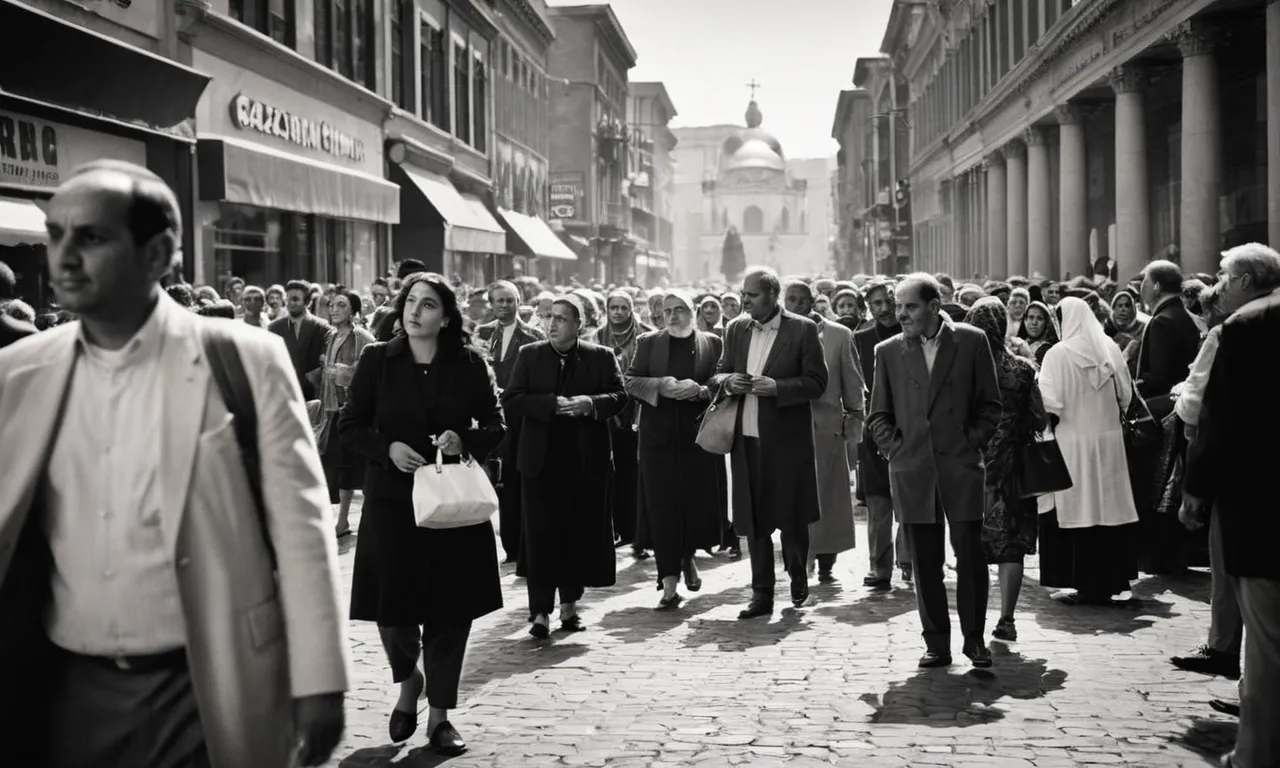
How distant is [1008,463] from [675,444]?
7.64 feet

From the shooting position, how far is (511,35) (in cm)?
4728

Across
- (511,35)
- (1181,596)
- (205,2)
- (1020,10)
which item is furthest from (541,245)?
(1181,596)

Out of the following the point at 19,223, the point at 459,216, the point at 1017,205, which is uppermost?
the point at 1017,205

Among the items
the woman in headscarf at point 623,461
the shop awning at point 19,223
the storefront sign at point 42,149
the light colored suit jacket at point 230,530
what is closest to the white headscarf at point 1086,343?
the woman in headscarf at point 623,461

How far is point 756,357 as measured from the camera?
9453 mm

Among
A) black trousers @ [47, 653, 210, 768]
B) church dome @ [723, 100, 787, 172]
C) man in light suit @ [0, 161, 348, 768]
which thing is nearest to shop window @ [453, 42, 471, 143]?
man in light suit @ [0, 161, 348, 768]

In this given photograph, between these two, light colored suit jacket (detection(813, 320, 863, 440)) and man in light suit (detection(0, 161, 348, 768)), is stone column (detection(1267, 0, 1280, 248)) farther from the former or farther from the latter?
man in light suit (detection(0, 161, 348, 768))

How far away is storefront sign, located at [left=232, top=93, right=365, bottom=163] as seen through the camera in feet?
70.4

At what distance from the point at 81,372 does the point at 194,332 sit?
0.26 metres

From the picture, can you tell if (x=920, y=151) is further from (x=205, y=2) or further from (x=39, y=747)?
(x=39, y=747)

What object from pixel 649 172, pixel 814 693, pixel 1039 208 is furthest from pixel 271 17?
pixel 649 172

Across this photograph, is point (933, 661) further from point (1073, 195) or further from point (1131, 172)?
point (1073, 195)

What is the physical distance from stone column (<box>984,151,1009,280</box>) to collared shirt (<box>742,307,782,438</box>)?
36836mm

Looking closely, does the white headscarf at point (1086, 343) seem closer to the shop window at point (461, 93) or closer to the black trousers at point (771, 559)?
the black trousers at point (771, 559)
